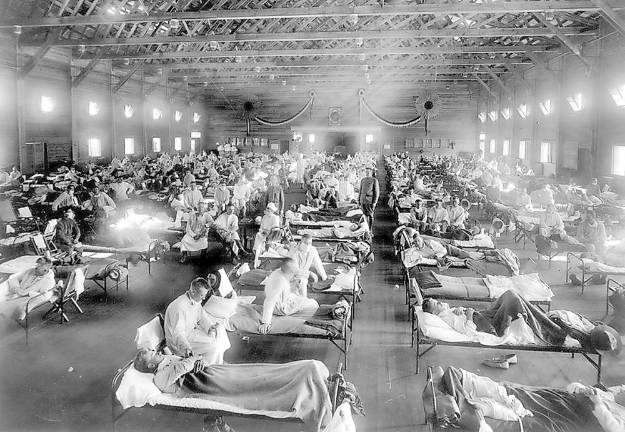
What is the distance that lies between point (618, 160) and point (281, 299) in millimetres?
14172

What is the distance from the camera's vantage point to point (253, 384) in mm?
4266

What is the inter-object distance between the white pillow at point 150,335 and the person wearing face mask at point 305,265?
2.23 m

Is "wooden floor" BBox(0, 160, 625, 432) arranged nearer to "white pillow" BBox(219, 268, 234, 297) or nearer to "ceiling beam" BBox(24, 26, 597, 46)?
"white pillow" BBox(219, 268, 234, 297)

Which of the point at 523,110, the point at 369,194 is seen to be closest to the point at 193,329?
the point at 369,194

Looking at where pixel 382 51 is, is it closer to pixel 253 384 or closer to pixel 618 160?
pixel 618 160

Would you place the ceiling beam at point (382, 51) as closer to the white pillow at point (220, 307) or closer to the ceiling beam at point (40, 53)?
the ceiling beam at point (40, 53)

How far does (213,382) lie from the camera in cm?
435

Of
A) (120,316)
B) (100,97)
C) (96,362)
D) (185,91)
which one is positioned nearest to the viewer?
(96,362)

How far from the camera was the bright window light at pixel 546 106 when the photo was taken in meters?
21.9

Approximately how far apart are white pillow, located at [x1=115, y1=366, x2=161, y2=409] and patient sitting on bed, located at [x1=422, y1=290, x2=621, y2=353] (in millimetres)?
3199

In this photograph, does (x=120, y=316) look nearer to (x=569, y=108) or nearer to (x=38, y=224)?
(x=38, y=224)

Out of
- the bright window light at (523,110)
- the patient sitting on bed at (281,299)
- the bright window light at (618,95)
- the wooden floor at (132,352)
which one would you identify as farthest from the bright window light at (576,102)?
the patient sitting on bed at (281,299)

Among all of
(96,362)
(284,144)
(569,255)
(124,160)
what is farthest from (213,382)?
(284,144)

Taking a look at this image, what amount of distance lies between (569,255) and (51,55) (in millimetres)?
18484
